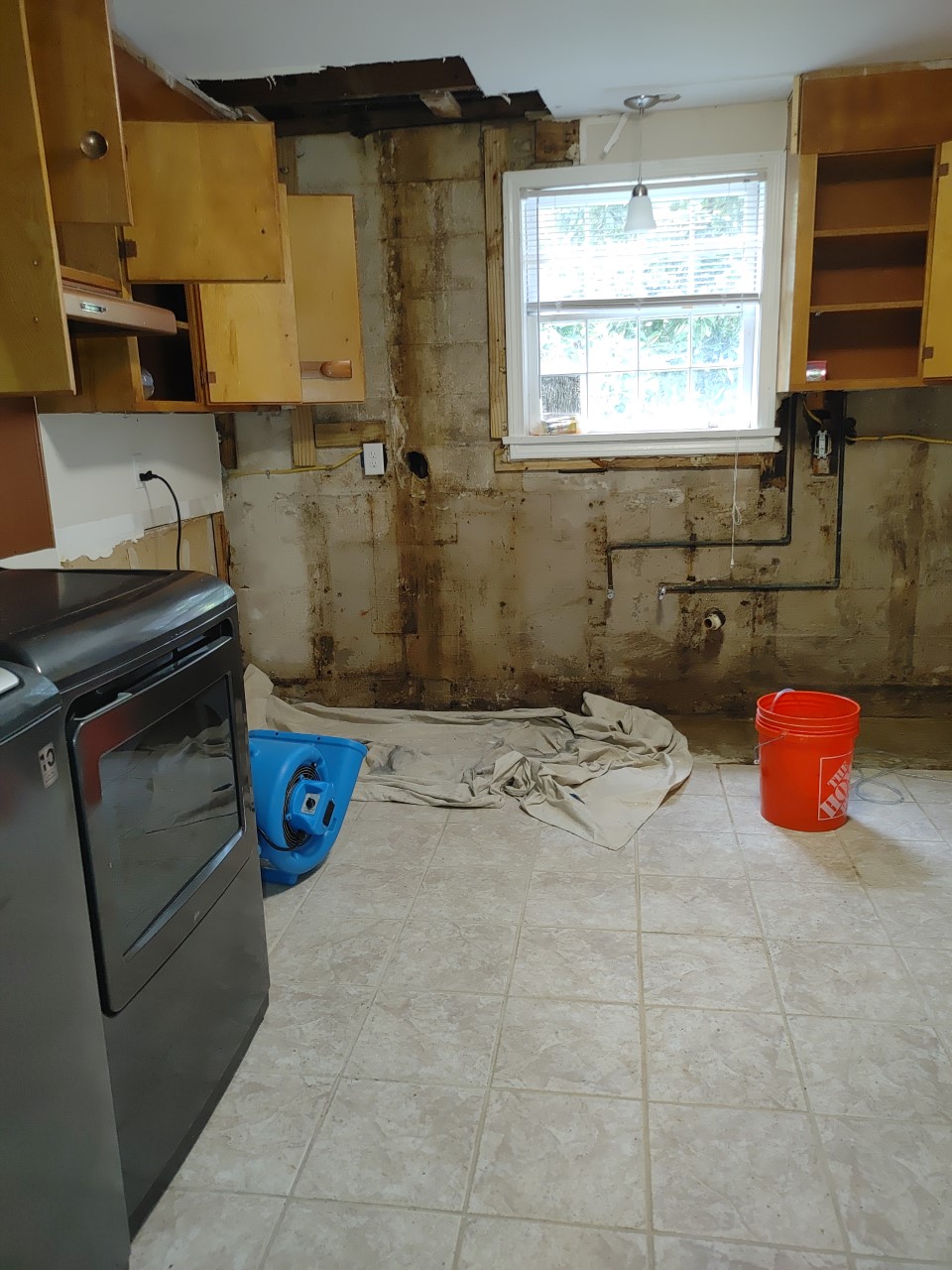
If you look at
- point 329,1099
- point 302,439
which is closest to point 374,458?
point 302,439

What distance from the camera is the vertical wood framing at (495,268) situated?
3.55 meters

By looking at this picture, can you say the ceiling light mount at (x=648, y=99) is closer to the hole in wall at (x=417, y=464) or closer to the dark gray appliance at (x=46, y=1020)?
the hole in wall at (x=417, y=464)

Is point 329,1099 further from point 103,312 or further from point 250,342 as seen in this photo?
point 250,342

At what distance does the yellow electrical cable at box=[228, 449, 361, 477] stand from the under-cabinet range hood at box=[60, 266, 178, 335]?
149cm

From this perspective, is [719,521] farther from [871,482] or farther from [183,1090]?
[183,1090]

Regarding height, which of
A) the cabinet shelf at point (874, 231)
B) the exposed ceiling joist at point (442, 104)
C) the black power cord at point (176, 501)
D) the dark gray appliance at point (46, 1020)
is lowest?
the dark gray appliance at point (46, 1020)

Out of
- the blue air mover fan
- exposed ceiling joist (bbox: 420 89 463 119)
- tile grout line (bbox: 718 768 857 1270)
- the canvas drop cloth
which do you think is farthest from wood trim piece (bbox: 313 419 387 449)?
tile grout line (bbox: 718 768 857 1270)

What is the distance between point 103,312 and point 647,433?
233cm

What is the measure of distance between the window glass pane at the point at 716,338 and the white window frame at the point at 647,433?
0.37 feet

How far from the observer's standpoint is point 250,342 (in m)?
3.10

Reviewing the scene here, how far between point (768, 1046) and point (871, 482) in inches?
101

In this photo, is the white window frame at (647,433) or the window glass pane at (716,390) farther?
the window glass pane at (716,390)

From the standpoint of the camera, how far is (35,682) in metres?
1.18

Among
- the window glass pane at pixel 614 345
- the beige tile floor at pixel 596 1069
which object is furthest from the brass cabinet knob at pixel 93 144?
the window glass pane at pixel 614 345
